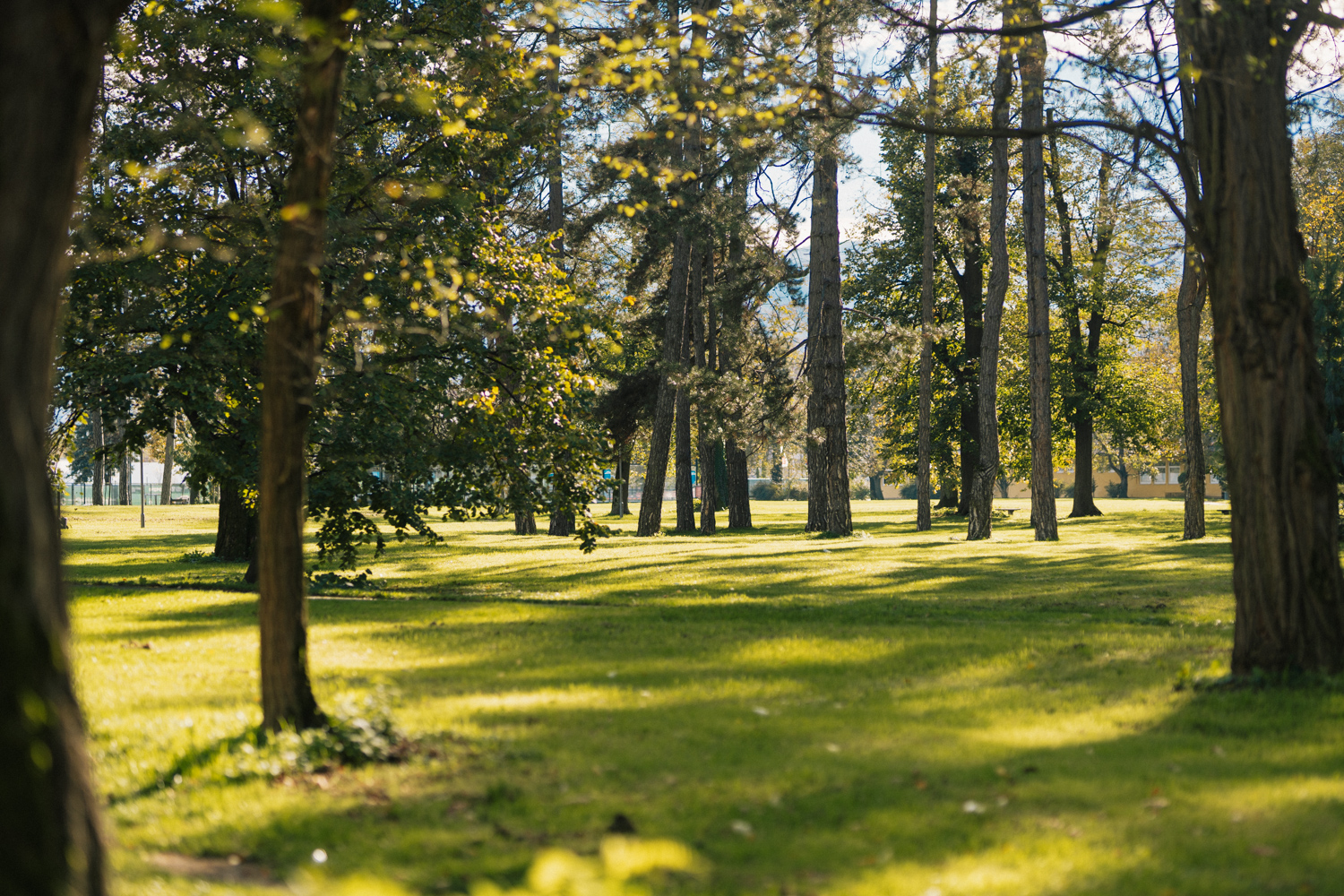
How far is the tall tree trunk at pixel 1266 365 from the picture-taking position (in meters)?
7.46

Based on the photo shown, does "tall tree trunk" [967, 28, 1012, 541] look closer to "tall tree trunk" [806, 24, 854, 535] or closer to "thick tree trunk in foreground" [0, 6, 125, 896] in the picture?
"tall tree trunk" [806, 24, 854, 535]

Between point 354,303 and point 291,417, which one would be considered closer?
point 291,417

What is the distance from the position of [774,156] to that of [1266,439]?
20959 millimetres

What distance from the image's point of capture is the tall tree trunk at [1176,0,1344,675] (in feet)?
24.5

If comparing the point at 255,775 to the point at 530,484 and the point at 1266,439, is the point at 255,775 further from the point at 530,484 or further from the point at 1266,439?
the point at 530,484

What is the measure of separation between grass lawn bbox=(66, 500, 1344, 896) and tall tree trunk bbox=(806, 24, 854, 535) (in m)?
16.5

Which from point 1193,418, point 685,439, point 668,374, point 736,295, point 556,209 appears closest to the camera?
point 1193,418

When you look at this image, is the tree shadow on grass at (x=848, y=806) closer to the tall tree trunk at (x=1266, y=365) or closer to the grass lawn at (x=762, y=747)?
the grass lawn at (x=762, y=747)

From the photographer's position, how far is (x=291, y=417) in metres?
5.88

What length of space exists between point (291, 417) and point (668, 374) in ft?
77.3

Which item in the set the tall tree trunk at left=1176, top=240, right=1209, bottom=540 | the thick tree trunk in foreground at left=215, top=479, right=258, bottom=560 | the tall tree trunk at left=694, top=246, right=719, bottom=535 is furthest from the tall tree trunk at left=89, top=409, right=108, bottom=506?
the tall tree trunk at left=1176, top=240, right=1209, bottom=540

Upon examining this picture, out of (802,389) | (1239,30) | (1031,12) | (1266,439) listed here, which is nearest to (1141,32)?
(1031,12)

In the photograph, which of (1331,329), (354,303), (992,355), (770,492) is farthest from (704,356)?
(770,492)

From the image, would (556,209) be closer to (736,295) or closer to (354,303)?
(736,295)
